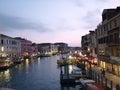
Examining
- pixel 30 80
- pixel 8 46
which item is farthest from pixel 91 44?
pixel 8 46

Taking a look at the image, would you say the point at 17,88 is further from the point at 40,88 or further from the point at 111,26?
the point at 111,26

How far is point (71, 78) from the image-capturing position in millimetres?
50719

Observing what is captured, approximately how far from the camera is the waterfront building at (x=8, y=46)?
11744 centimetres

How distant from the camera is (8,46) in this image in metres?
129

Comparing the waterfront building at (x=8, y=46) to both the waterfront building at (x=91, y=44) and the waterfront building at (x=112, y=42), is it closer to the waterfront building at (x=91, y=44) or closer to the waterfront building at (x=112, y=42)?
the waterfront building at (x=91, y=44)

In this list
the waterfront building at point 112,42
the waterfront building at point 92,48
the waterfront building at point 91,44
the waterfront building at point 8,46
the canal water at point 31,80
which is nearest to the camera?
the waterfront building at point 112,42

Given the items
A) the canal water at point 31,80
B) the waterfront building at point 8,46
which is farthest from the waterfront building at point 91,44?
the waterfront building at point 8,46

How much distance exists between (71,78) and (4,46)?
75830 millimetres

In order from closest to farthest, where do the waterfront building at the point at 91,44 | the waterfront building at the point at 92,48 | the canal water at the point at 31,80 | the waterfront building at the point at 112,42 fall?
the waterfront building at the point at 112,42 → the canal water at the point at 31,80 → the waterfront building at the point at 92,48 → the waterfront building at the point at 91,44

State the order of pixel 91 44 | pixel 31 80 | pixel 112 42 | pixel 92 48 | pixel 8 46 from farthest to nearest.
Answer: pixel 8 46 → pixel 91 44 → pixel 92 48 → pixel 31 80 → pixel 112 42

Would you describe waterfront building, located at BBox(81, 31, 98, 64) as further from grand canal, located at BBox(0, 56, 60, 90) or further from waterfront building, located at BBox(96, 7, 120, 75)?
waterfront building, located at BBox(96, 7, 120, 75)

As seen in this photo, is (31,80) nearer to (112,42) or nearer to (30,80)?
(30,80)

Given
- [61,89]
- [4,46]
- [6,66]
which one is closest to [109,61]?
[61,89]

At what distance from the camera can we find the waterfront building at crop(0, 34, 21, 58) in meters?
117
